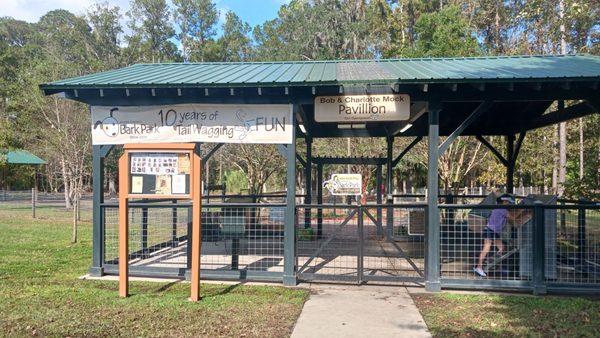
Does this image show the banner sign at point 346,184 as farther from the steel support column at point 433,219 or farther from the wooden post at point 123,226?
the wooden post at point 123,226

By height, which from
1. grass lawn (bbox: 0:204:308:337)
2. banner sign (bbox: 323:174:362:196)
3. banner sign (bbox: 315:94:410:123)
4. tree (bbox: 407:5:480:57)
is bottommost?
grass lawn (bbox: 0:204:308:337)

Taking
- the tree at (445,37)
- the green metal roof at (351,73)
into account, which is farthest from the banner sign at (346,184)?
the tree at (445,37)

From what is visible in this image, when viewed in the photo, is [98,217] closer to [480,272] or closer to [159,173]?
[159,173]

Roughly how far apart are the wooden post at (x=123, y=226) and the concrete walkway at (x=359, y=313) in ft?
8.82

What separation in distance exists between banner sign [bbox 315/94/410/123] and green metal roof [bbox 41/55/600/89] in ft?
1.11

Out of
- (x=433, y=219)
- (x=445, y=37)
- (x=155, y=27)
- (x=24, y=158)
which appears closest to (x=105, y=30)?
(x=155, y=27)

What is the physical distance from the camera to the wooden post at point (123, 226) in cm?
681

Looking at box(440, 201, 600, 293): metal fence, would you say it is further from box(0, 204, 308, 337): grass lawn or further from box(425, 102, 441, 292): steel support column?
box(0, 204, 308, 337): grass lawn

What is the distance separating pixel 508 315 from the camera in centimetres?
605

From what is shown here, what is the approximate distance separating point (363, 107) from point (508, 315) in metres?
3.71

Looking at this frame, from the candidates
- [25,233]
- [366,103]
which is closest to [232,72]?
[366,103]

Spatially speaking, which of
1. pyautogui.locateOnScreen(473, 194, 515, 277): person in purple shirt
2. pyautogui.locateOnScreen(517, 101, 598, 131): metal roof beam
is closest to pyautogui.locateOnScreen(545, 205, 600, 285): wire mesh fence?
pyautogui.locateOnScreen(473, 194, 515, 277): person in purple shirt

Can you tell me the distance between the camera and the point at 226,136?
7.94 m

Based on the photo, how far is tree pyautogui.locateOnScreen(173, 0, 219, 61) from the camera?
54209 mm
